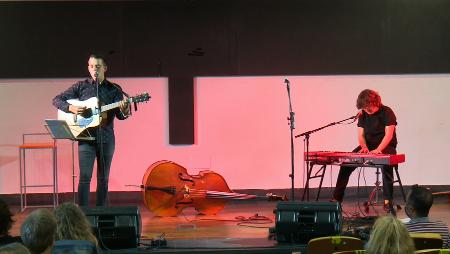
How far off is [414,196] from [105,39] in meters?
5.54

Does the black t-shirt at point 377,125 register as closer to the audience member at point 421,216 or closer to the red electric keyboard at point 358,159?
the red electric keyboard at point 358,159

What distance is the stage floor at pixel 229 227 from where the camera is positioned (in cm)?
514

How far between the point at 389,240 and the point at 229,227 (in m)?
3.79

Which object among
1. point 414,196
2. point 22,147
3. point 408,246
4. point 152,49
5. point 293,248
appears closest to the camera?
point 408,246

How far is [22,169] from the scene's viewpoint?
880cm

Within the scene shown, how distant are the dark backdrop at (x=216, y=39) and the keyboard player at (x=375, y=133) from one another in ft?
4.63

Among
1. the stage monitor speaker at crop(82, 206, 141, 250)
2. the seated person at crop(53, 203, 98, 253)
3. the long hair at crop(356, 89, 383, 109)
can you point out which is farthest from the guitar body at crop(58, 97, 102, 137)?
the long hair at crop(356, 89, 383, 109)

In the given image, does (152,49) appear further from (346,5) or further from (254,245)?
(254,245)

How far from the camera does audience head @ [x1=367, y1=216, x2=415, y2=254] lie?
319 centimetres

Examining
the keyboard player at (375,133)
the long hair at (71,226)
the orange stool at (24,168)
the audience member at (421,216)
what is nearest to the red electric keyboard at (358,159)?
the keyboard player at (375,133)

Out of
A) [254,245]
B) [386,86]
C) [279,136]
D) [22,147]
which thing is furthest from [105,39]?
[254,245]

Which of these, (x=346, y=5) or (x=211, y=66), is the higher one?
(x=346, y=5)

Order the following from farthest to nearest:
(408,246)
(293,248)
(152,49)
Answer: (152,49) < (293,248) < (408,246)

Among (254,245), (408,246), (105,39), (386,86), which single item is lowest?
(254,245)
